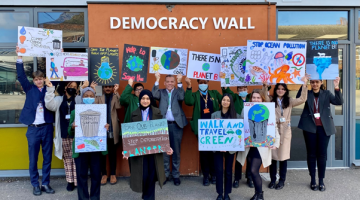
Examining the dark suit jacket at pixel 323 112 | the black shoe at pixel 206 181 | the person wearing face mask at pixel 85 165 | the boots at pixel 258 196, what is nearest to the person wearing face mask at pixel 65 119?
the person wearing face mask at pixel 85 165

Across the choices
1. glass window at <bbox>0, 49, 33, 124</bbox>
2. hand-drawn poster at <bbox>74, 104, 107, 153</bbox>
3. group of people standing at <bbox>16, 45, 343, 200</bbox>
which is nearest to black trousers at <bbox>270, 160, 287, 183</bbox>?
group of people standing at <bbox>16, 45, 343, 200</bbox>

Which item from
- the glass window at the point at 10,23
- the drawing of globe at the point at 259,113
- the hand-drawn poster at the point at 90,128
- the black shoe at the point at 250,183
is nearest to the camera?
the hand-drawn poster at the point at 90,128

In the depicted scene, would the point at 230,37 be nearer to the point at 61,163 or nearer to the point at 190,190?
the point at 190,190

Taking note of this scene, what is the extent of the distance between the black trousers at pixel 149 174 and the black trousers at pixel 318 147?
114 inches

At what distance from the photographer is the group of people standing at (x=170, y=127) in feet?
14.2

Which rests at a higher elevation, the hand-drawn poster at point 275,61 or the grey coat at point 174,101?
the hand-drawn poster at point 275,61

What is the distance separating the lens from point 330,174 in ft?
19.4

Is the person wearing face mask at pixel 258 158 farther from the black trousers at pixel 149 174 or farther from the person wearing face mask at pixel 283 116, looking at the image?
the black trousers at pixel 149 174

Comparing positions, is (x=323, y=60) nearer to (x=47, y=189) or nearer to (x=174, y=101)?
(x=174, y=101)

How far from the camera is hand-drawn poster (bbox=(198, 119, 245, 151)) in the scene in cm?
438

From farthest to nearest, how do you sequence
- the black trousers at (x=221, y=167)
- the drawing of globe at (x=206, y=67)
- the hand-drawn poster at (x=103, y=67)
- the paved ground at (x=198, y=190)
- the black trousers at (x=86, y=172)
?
the drawing of globe at (x=206, y=67) < the hand-drawn poster at (x=103, y=67) < the paved ground at (x=198, y=190) < the black trousers at (x=221, y=167) < the black trousers at (x=86, y=172)

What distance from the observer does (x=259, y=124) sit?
442 centimetres

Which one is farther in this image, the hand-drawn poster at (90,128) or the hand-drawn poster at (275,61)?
the hand-drawn poster at (275,61)

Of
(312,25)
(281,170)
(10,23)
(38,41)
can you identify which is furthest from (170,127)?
(10,23)
